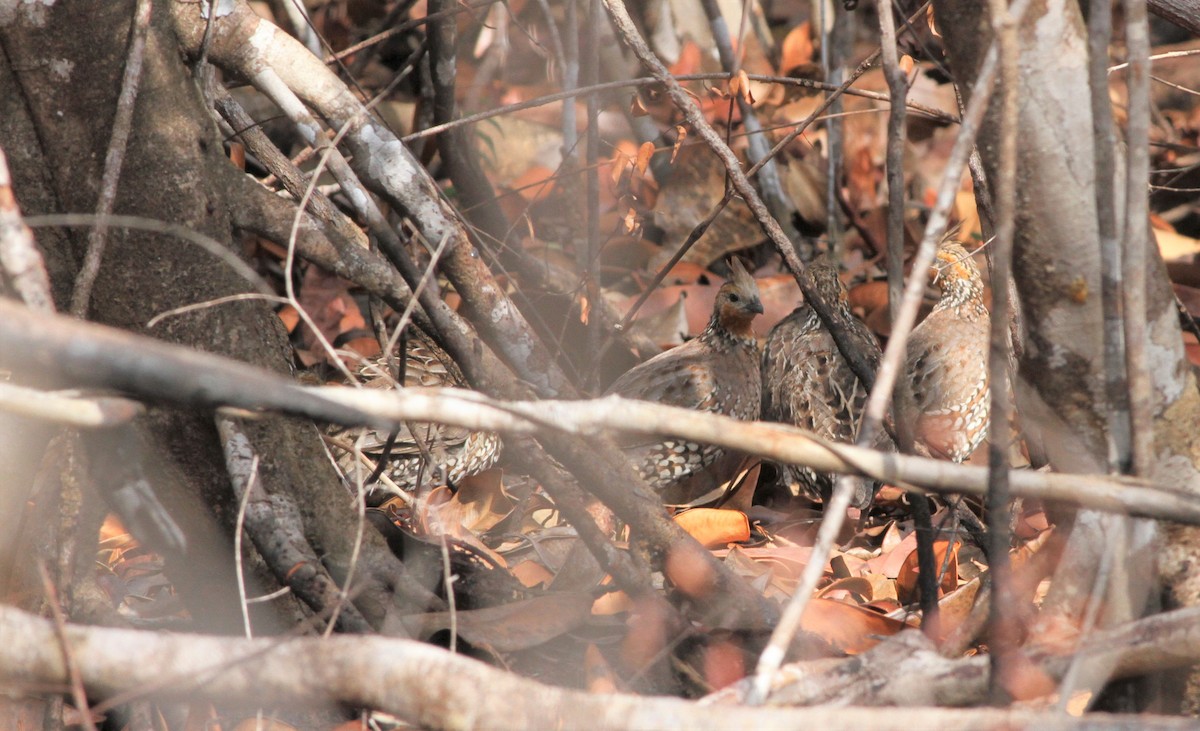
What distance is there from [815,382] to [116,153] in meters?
3.49

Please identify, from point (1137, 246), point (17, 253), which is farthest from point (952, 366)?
point (17, 253)

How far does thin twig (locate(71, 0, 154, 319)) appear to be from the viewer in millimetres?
2559

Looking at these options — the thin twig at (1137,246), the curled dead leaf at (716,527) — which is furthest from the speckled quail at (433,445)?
the thin twig at (1137,246)

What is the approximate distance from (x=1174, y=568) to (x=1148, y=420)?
1.42 feet

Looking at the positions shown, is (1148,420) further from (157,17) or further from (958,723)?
(157,17)

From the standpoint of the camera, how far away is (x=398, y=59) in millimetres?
7805

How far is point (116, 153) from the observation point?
2.64 m

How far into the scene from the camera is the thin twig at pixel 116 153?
256 centimetres

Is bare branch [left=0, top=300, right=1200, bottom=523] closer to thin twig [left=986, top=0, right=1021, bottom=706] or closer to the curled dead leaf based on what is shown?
thin twig [left=986, top=0, right=1021, bottom=706]

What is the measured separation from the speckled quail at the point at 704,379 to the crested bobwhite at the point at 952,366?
77cm

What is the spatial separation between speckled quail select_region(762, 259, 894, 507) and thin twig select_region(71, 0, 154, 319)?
119 inches

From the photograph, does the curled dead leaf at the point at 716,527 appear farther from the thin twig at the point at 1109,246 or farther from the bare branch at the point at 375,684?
the bare branch at the point at 375,684

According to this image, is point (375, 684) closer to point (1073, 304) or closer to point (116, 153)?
point (116, 153)

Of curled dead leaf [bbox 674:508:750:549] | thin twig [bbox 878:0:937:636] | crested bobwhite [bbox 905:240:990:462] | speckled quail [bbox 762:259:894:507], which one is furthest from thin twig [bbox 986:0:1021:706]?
crested bobwhite [bbox 905:240:990:462]
